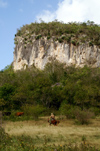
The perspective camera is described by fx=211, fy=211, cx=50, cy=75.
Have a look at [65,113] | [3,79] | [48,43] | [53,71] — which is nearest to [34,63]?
[48,43]

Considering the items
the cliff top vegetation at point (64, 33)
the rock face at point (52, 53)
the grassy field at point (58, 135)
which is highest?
Answer: the cliff top vegetation at point (64, 33)

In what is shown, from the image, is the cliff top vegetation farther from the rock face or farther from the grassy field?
the grassy field

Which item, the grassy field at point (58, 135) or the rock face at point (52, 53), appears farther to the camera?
the rock face at point (52, 53)

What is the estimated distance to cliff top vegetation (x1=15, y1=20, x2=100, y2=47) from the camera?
159 ft

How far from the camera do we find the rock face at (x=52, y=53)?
1843 inches

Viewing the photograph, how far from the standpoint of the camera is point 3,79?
31.8 metres

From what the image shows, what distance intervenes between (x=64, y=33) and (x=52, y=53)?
5769 millimetres

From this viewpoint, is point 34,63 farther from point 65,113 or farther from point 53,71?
point 65,113

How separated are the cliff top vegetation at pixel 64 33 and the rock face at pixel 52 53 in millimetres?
1025

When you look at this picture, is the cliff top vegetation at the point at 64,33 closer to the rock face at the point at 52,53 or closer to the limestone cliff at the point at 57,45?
the limestone cliff at the point at 57,45

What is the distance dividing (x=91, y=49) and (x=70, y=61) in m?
5.35

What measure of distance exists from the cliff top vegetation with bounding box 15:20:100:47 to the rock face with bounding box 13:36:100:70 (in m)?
1.03

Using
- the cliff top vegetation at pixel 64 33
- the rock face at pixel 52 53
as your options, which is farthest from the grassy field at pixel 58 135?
the cliff top vegetation at pixel 64 33

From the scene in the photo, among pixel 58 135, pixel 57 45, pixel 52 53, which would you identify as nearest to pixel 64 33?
pixel 57 45
